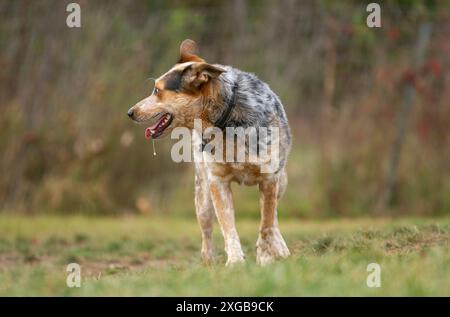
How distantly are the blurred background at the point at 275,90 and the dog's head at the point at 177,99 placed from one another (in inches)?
271

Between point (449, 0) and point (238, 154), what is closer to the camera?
point (238, 154)

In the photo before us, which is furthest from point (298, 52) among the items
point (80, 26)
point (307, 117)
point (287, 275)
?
point (287, 275)

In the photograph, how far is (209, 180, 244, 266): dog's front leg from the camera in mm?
7805

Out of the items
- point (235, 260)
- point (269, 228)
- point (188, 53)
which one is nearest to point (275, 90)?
point (188, 53)

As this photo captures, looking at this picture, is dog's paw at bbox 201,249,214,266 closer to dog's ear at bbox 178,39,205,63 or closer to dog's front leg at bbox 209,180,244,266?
dog's front leg at bbox 209,180,244,266

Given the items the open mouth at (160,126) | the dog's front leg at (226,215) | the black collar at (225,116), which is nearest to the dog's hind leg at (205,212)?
the dog's front leg at (226,215)

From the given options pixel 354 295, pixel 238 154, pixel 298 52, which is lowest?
pixel 354 295

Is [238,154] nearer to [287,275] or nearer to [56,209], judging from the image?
[287,275]

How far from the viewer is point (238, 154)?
7773 mm

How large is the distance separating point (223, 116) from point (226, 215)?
3.05 feet

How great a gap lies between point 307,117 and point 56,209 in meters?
4.64

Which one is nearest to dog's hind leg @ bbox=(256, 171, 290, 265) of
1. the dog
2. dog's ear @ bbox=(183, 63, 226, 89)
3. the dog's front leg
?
the dog

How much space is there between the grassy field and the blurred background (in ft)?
2.38

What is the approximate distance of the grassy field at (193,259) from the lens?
5879mm
